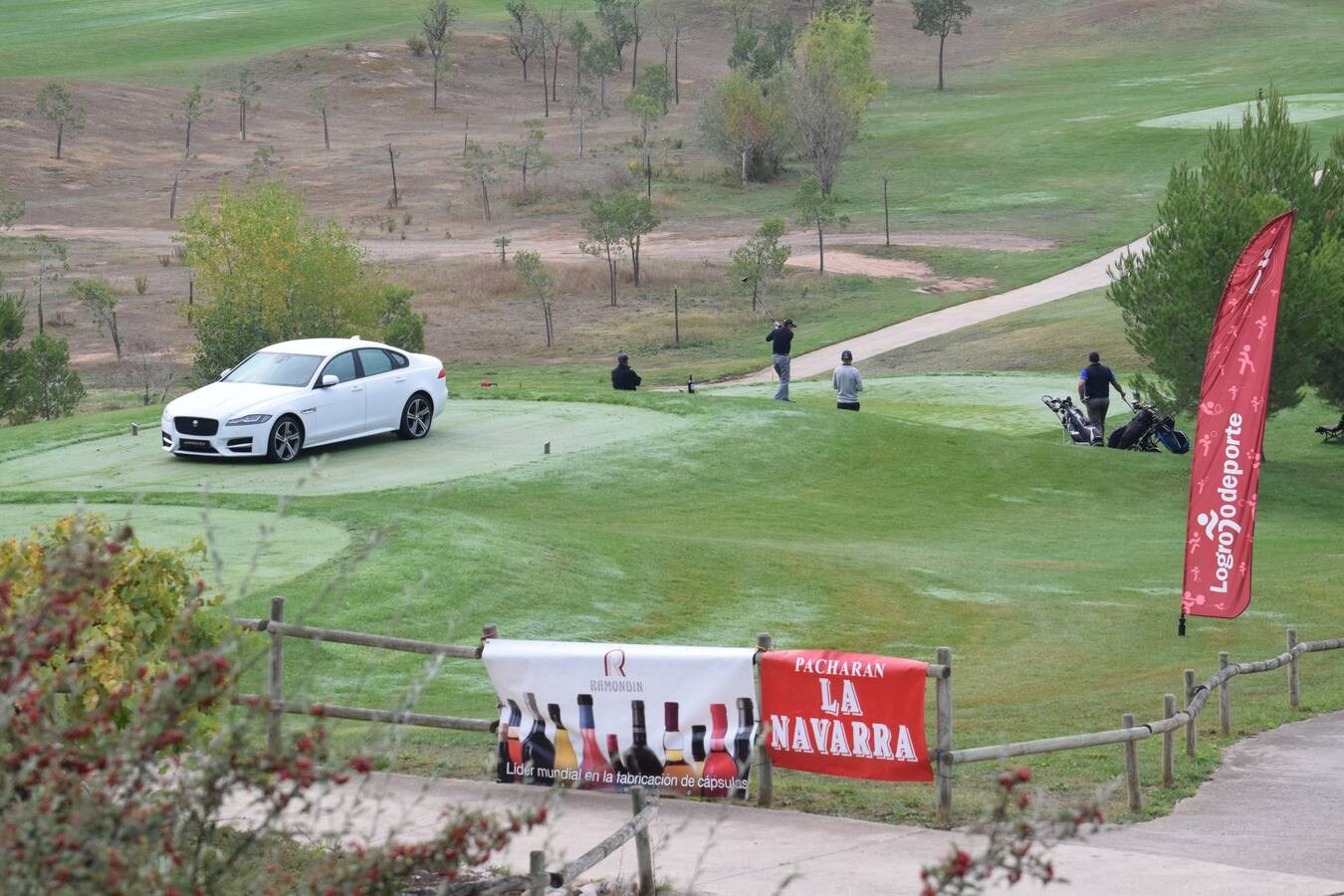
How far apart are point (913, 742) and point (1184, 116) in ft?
281

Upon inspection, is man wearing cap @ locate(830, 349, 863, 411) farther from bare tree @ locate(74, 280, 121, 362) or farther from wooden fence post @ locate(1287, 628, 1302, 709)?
bare tree @ locate(74, 280, 121, 362)

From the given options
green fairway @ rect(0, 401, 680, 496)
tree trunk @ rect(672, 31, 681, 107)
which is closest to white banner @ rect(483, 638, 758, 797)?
green fairway @ rect(0, 401, 680, 496)

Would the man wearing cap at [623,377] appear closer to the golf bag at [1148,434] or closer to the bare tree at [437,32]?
the golf bag at [1148,434]

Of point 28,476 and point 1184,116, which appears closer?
point 28,476

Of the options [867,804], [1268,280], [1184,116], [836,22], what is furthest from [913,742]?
[836,22]

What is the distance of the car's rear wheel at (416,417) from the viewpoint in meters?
25.8

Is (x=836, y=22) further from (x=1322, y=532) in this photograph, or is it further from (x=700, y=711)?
(x=700, y=711)

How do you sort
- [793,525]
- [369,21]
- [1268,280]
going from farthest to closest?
1. [369,21]
2. [793,525]
3. [1268,280]

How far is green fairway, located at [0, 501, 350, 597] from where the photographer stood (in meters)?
16.2

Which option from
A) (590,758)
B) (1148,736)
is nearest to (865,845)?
(590,758)

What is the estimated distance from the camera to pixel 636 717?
10727 millimetres

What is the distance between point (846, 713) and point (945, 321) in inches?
1874

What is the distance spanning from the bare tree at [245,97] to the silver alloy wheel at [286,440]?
80.1 meters

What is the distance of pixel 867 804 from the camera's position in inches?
437
